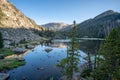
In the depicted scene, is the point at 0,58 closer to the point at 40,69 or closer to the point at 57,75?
the point at 40,69

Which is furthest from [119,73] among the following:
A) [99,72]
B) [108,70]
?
[99,72]

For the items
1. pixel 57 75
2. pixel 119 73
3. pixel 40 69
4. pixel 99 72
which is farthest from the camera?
pixel 40 69

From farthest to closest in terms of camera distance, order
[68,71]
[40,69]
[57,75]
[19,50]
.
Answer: [19,50] < [40,69] < [57,75] < [68,71]

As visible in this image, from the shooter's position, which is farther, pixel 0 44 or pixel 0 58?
pixel 0 44

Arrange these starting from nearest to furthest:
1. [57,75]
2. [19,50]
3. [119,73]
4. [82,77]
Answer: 1. [119,73]
2. [82,77]
3. [57,75]
4. [19,50]

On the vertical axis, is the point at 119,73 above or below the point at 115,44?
below

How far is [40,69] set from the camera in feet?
241

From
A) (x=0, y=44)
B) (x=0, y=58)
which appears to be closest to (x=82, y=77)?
(x=0, y=58)

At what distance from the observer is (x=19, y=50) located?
12631 centimetres

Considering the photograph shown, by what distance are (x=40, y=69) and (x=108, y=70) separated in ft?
130

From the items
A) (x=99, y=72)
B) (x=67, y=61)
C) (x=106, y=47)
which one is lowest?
(x=99, y=72)

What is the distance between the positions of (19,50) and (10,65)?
48.9m

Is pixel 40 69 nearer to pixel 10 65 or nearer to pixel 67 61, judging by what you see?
pixel 10 65

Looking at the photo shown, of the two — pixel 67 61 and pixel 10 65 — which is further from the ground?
pixel 67 61
